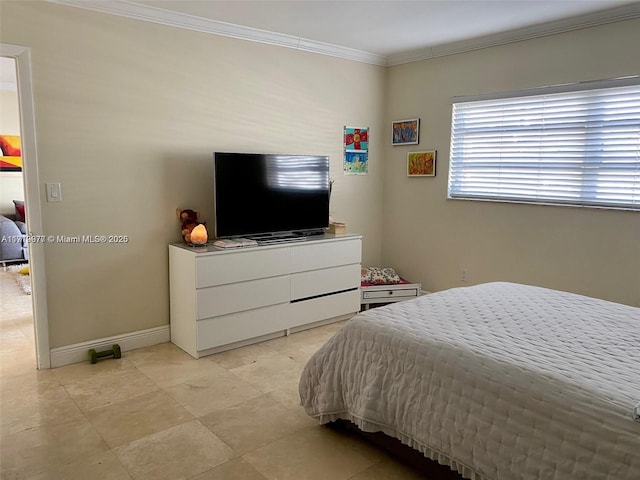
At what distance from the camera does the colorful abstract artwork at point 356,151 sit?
15.3 ft

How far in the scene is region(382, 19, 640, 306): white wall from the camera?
3.38 meters

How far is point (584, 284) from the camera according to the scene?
11.8ft

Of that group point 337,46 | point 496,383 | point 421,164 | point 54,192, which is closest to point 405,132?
point 421,164

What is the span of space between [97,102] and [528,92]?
3.18 m

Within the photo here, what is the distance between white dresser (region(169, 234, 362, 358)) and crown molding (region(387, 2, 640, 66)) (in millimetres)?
1828

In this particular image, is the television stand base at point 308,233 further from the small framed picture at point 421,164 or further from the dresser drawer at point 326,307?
the small framed picture at point 421,164

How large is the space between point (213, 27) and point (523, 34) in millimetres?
2375

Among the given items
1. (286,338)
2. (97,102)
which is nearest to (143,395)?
(286,338)

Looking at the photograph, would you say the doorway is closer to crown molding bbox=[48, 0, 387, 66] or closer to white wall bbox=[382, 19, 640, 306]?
crown molding bbox=[48, 0, 387, 66]

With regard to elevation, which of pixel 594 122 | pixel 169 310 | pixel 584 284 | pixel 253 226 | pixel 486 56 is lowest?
pixel 169 310

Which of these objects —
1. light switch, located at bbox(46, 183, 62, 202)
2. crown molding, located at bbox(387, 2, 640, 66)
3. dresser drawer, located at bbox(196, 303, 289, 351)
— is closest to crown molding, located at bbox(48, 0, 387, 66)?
crown molding, located at bbox(387, 2, 640, 66)

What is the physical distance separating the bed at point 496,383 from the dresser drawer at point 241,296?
1.16 meters

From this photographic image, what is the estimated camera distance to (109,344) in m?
3.42

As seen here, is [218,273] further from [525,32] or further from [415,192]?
[525,32]
